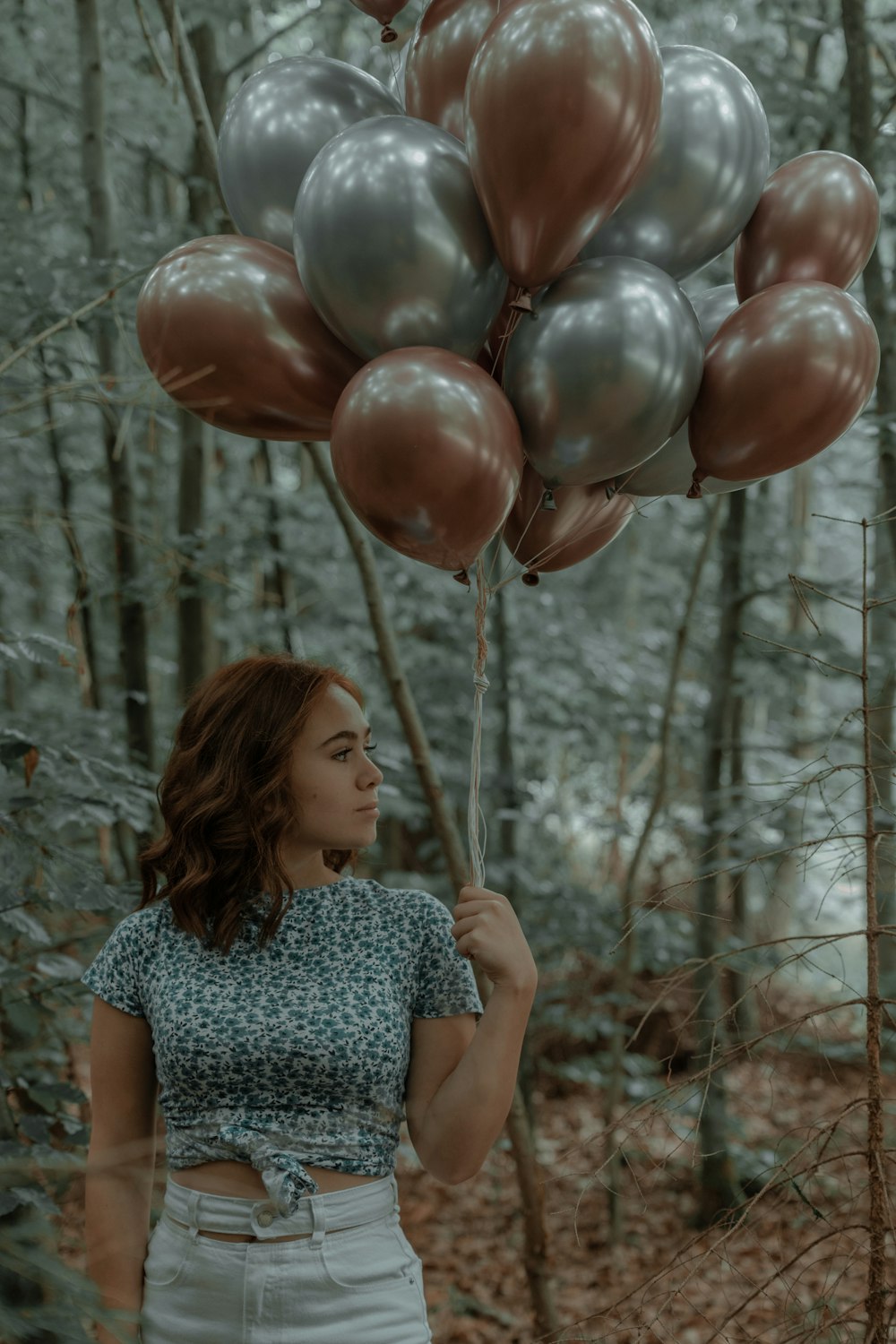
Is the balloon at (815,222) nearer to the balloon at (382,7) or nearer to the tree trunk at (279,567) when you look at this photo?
the balloon at (382,7)

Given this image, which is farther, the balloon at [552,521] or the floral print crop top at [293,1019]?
the balloon at [552,521]

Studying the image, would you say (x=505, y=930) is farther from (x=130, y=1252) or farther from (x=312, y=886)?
(x=130, y=1252)

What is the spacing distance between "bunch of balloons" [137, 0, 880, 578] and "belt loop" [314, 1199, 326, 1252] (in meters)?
0.82

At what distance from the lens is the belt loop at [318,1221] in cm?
138

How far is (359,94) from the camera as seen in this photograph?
5.49 feet

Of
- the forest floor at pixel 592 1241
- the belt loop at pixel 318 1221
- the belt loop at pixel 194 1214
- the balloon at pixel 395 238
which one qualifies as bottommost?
the forest floor at pixel 592 1241

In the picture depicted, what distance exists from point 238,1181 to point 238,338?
43.1 inches

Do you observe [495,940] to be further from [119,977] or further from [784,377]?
[784,377]

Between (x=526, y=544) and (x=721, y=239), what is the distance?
0.51 metres

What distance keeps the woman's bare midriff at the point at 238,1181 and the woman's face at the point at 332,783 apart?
0.43m

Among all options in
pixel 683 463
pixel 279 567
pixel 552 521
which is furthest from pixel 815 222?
pixel 279 567

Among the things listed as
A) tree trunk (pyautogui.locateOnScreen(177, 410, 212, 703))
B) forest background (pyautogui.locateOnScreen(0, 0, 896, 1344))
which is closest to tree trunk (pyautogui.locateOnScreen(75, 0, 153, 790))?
forest background (pyautogui.locateOnScreen(0, 0, 896, 1344))

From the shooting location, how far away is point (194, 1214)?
1.42m

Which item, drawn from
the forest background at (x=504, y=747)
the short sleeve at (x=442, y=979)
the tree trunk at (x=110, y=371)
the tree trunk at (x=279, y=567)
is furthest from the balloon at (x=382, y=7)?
the tree trunk at (x=279, y=567)
